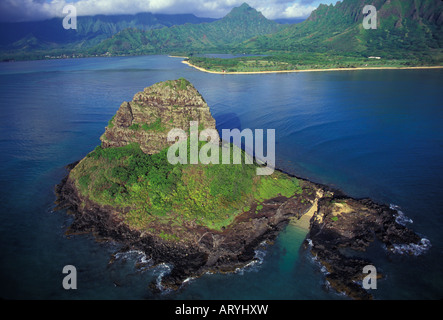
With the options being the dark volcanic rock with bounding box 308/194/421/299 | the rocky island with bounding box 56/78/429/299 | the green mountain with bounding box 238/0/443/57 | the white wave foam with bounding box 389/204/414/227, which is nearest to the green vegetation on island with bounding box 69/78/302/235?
the rocky island with bounding box 56/78/429/299

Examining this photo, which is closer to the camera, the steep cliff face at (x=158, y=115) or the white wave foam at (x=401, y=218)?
the white wave foam at (x=401, y=218)

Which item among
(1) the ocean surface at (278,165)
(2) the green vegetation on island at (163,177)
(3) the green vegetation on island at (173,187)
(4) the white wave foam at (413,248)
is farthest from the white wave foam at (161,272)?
(4) the white wave foam at (413,248)

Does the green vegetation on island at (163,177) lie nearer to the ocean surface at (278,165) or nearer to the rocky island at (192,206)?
the rocky island at (192,206)

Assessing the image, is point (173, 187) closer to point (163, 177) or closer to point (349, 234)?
point (163, 177)

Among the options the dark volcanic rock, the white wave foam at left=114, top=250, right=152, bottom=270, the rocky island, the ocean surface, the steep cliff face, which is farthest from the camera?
the steep cliff face

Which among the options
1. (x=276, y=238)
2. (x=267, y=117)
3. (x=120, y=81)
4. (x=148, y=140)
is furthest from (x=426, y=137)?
(x=120, y=81)

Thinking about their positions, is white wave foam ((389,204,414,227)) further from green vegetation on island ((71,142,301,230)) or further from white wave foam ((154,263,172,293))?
white wave foam ((154,263,172,293))
